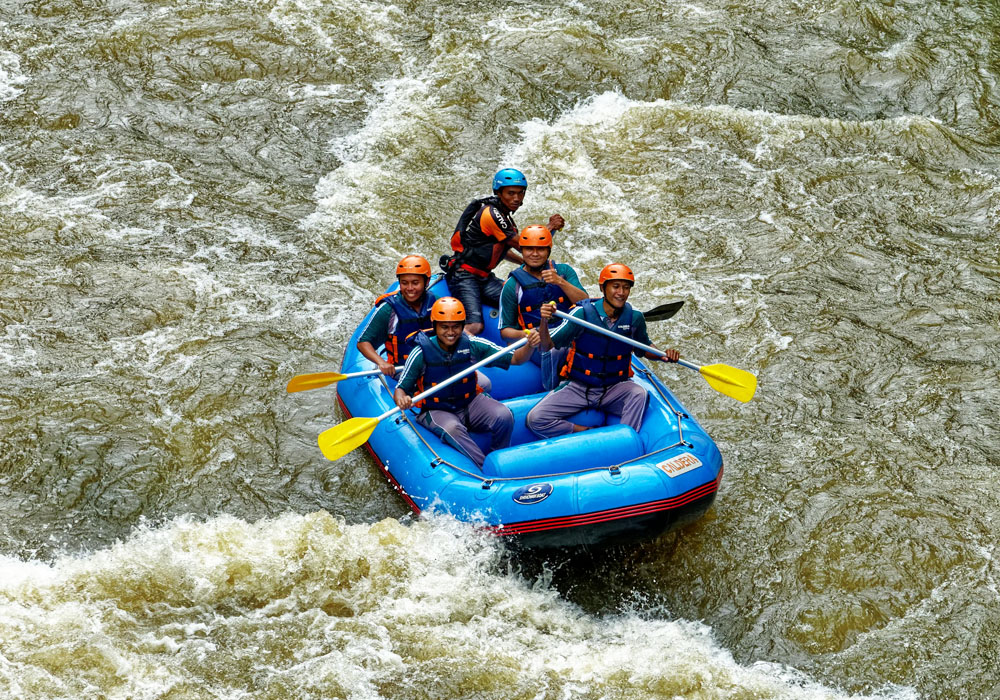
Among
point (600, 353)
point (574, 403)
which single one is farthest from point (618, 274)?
point (574, 403)

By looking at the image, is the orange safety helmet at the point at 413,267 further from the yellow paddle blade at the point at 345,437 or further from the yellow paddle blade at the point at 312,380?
the yellow paddle blade at the point at 345,437

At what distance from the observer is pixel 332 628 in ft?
19.7

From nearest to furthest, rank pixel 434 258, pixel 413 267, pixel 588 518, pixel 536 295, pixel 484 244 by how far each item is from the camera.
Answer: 1. pixel 588 518
2. pixel 413 267
3. pixel 536 295
4. pixel 484 244
5. pixel 434 258


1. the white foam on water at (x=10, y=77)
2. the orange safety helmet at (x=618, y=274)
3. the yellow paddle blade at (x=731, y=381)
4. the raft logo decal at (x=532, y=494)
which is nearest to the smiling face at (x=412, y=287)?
the orange safety helmet at (x=618, y=274)

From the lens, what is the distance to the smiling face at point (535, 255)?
7281 mm

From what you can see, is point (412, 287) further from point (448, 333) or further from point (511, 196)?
point (511, 196)

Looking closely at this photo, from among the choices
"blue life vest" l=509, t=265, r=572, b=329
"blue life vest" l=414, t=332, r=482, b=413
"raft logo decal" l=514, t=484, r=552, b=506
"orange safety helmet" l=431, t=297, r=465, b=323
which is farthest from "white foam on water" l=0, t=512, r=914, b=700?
"blue life vest" l=509, t=265, r=572, b=329

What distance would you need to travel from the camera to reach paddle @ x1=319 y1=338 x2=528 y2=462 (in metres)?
6.67

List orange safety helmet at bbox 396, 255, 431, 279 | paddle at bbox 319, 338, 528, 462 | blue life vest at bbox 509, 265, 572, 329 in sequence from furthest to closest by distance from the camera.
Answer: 1. blue life vest at bbox 509, 265, 572, 329
2. orange safety helmet at bbox 396, 255, 431, 279
3. paddle at bbox 319, 338, 528, 462

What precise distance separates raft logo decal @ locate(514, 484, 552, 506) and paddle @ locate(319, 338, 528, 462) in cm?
81

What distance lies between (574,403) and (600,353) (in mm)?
341

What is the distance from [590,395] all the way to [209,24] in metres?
7.79

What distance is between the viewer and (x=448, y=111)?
11.7 metres

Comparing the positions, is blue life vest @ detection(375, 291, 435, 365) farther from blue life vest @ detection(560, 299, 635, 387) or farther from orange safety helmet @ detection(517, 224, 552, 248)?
blue life vest @ detection(560, 299, 635, 387)
